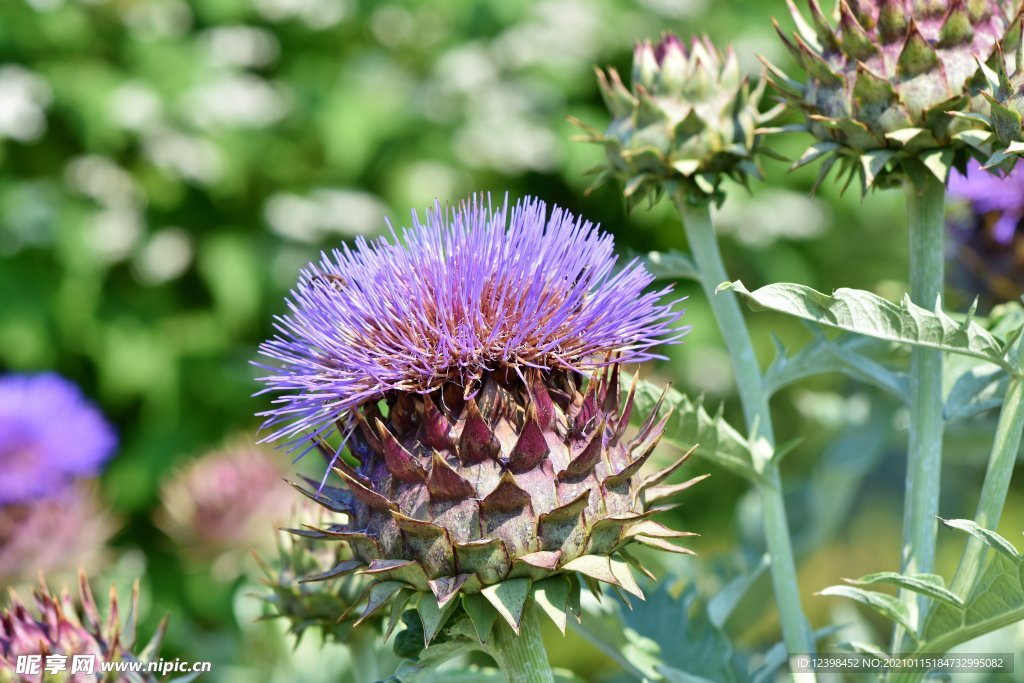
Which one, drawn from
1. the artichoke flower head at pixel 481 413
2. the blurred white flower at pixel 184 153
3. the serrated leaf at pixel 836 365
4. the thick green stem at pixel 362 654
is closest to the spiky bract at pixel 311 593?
the thick green stem at pixel 362 654

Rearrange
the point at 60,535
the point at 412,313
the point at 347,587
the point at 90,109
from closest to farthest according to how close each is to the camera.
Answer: the point at 412,313, the point at 347,587, the point at 60,535, the point at 90,109

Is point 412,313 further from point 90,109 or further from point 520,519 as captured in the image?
point 90,109

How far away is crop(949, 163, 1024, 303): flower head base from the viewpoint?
1.84 m

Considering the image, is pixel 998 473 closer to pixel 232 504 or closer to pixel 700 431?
pixel 700 431

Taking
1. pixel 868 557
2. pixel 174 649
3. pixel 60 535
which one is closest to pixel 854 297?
pixel 60 535

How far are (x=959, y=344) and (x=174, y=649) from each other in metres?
2.71

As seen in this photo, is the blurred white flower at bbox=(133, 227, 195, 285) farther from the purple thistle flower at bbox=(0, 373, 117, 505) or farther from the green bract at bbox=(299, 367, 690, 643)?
the green bract at bbox=(299, 367, 690, 643)

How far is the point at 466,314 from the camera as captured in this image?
1141 millimetres

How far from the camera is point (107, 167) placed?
3.84 m

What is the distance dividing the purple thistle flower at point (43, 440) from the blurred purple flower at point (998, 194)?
187 centimetres

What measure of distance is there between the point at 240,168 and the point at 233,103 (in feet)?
0.72

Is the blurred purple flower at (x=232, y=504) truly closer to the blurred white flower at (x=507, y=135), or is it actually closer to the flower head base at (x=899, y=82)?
the blurred white flower at (x=507, y=135)

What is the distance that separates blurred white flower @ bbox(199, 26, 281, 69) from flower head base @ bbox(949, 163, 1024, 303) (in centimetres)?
268

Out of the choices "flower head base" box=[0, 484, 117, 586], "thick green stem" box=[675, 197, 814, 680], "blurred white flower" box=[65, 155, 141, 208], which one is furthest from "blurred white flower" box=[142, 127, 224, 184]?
"thick green stem" box=[675, 197, 814, 680]
